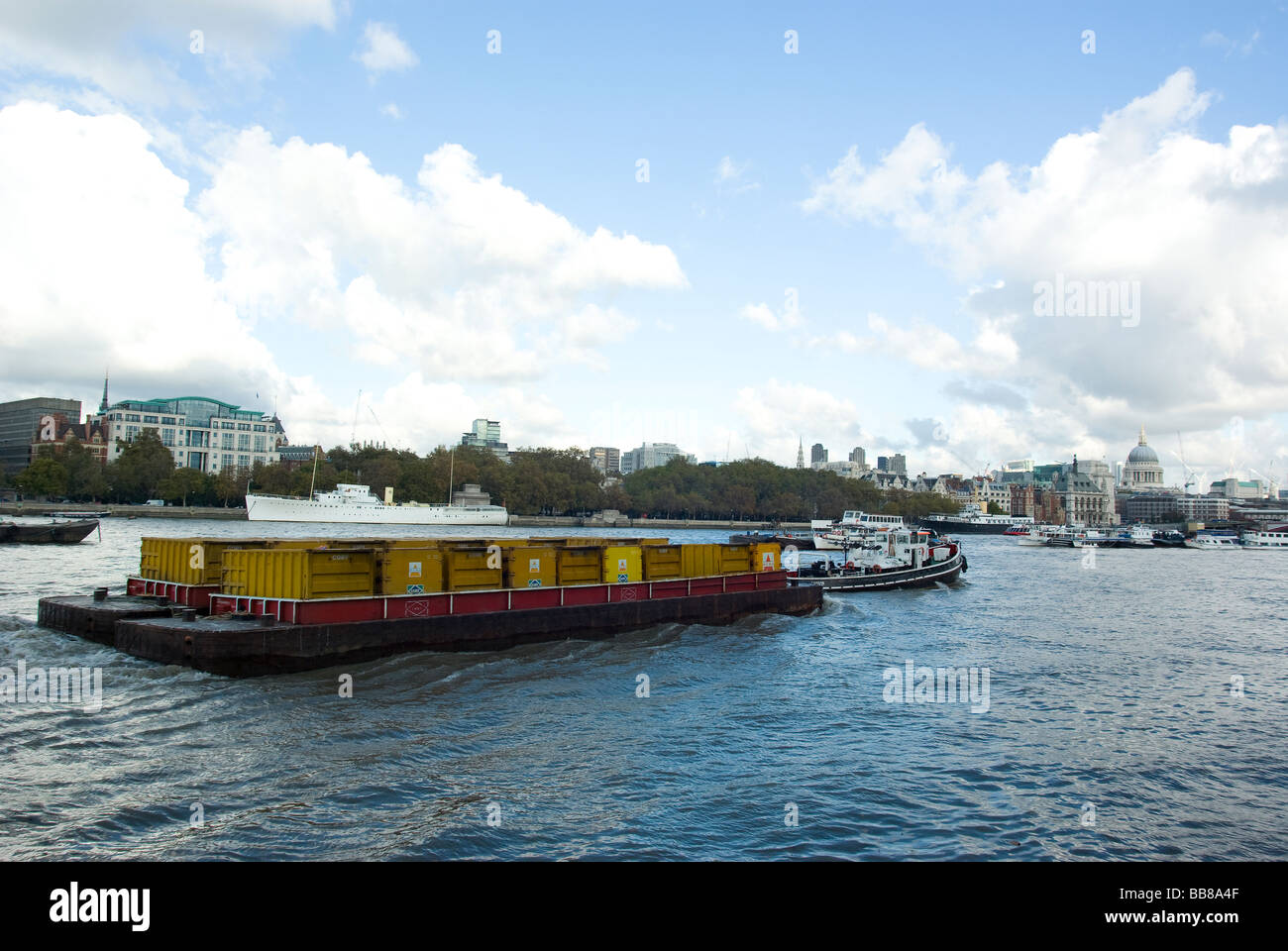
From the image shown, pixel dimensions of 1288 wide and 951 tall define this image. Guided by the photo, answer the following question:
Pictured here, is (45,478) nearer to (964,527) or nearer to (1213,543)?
(964,527)

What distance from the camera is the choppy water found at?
12.4m

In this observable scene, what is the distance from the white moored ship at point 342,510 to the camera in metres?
133

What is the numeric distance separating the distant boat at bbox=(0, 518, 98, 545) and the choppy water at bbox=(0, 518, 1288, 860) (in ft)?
171

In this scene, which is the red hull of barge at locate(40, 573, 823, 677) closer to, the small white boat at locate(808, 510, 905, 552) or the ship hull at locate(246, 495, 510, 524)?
the small white boat at locate(808, 510, 905, 552)

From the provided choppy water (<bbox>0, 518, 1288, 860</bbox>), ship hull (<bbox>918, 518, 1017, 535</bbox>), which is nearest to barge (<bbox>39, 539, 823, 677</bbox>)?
choppy water (<bbox>0, 518, 1288, 860</bbox>)

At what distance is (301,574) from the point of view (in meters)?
23.9

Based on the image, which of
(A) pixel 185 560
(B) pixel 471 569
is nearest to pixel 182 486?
(A) pixel 185 560

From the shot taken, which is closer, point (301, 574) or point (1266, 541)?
point (301, 574)

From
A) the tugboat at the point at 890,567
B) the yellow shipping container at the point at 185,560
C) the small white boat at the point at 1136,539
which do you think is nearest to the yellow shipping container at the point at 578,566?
the yellow shipping container at the point at 185,560

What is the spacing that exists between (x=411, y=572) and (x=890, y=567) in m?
41.8
